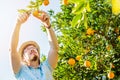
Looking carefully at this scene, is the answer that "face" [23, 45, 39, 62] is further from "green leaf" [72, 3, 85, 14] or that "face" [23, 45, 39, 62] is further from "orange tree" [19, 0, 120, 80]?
"orange tree" [19, 0, 120, 80]

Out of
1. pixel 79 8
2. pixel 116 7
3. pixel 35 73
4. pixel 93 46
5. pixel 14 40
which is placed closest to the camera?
pixel 116 7

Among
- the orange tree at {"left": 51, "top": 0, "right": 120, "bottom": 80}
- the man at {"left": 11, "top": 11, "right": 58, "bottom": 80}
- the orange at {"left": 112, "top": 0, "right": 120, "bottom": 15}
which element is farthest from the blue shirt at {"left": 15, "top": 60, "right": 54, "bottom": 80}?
the orange tree at {"left": 51, "top": 0, "right": 120, "bottom": 80}

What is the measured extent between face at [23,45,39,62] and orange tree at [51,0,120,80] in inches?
153

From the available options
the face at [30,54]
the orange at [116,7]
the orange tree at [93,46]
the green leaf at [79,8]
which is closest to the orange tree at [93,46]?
the orange tree at [93,46]

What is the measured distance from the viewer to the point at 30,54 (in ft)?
11.7

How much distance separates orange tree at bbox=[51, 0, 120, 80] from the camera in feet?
26.2

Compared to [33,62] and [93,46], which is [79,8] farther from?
[93,46]

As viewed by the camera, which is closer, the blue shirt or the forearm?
the forearm

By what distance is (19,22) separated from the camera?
296cm

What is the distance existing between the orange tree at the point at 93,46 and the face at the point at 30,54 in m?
3.89

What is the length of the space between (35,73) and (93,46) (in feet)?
15.2

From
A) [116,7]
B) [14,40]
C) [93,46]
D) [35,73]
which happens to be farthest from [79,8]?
[93,46]

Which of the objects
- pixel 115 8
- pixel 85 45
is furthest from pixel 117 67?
pixel 115 8

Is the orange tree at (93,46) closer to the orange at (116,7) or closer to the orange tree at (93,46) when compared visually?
the orange tree at (93,46)
